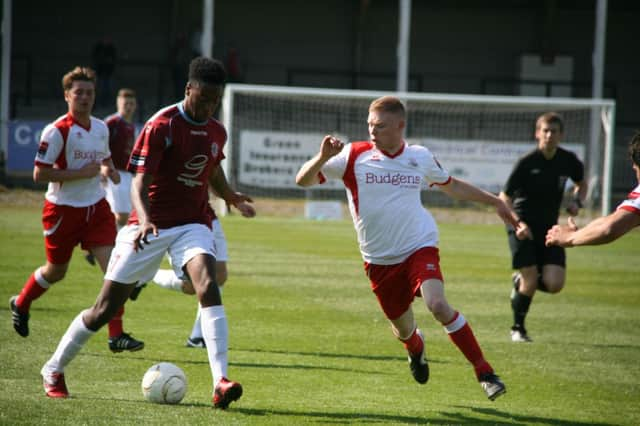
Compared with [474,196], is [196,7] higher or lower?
higher

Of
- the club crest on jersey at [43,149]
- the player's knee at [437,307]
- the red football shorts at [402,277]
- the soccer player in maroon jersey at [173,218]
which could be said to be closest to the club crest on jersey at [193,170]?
the soccer player in maroon jersey at [173,218]

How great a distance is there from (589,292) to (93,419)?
9580 mm

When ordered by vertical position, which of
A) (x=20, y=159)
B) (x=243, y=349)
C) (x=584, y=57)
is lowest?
(x=243, y=349)

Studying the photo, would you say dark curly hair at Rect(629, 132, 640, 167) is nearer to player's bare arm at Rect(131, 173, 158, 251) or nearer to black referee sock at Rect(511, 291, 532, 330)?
player's bare arm at Rect(131, 173, 158, 251)

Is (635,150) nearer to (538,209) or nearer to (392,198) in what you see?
(392,198)

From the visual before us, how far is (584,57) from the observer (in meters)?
37.2

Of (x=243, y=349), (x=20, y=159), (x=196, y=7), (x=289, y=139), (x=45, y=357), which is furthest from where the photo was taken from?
(x=196, y=7)

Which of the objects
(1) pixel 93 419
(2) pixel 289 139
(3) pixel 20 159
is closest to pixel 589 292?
(1) pixel 93 419

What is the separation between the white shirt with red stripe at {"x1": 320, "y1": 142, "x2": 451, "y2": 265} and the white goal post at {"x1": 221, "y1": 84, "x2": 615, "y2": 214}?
53.6ft

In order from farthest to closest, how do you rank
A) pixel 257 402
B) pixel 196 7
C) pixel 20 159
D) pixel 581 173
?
1. pixel 196 7
2. pixel 20 159
3. pixel 581 173
4. pixel 257 402

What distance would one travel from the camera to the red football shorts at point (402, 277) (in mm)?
6852

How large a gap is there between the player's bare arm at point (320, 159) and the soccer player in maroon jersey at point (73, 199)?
8.66ft

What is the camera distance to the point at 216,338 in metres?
6.18

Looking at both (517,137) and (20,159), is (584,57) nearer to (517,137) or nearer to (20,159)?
(517,137)
